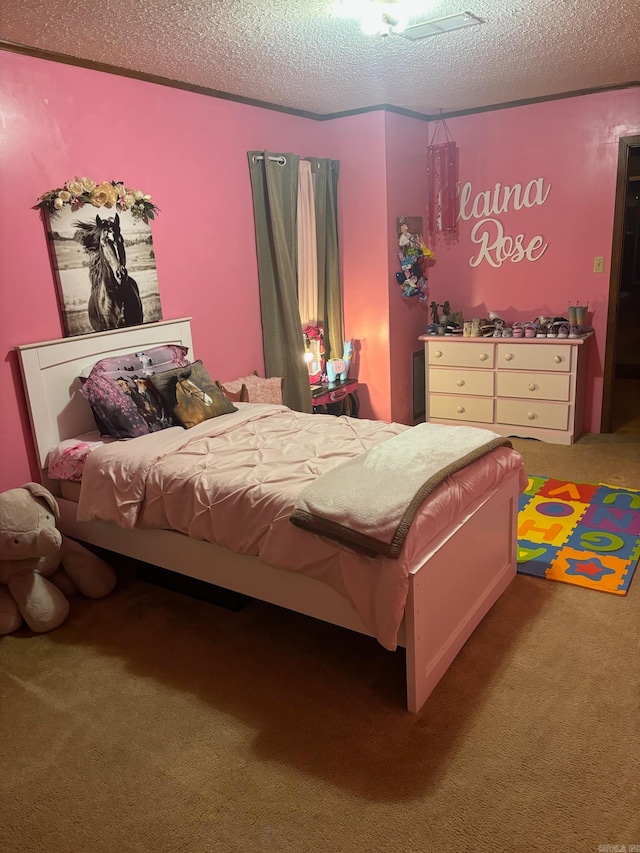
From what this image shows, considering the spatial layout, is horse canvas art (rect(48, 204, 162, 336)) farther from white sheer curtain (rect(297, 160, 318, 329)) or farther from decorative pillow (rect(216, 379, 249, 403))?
white sheer curtain (rect(297, 160, 318, 329))

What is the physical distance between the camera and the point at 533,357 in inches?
182

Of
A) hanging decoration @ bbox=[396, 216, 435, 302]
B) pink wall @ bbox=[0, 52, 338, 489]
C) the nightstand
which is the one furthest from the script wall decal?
the nightstand

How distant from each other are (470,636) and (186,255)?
2613 millimetres

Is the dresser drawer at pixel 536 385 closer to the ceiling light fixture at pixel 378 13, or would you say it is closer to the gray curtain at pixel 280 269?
the gray curtain at pixel 280 269

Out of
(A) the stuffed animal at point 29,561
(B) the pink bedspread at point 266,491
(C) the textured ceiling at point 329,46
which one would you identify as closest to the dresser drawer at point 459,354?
(C) the textured ceiling at point 329,46

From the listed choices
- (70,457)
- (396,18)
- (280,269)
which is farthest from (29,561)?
(396,18)

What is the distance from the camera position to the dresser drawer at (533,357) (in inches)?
178

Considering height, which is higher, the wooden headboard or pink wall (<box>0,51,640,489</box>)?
pink wall (<box>0,51,640,489</box>)

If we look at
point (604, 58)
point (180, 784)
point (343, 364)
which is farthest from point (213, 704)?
point (604, 58)

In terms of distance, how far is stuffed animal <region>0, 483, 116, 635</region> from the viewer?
2.65 meters

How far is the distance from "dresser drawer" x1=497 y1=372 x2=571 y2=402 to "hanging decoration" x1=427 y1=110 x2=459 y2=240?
1.30 meters

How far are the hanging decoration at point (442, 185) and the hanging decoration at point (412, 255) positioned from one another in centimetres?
18

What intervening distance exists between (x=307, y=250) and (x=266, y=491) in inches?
107

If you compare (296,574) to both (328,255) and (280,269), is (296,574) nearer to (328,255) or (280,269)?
(280,269)
